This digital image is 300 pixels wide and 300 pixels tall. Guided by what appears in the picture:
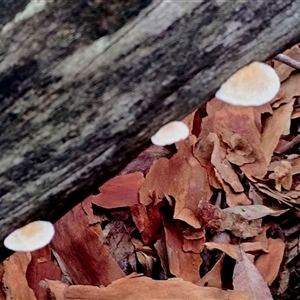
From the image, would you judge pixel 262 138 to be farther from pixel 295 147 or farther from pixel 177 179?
pixel 177 179

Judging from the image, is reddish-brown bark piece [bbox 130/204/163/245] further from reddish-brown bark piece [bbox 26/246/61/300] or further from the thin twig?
the thin twig

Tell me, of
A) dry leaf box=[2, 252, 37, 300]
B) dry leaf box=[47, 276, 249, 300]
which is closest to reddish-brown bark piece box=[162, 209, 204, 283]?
dry leaf box=[47, 276, 249, 300]

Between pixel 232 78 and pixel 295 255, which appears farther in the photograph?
pixel 295 255

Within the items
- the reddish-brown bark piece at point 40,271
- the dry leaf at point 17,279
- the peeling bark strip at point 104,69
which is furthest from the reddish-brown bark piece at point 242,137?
the peeling bark strip at point 104,69

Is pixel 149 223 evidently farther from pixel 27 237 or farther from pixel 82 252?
pixel 27 237

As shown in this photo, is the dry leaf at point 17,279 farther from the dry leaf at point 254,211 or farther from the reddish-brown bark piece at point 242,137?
the reddish-brown bark piece at point 242,137

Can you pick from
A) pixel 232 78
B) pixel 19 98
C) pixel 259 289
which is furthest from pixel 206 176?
pixel 19 98
